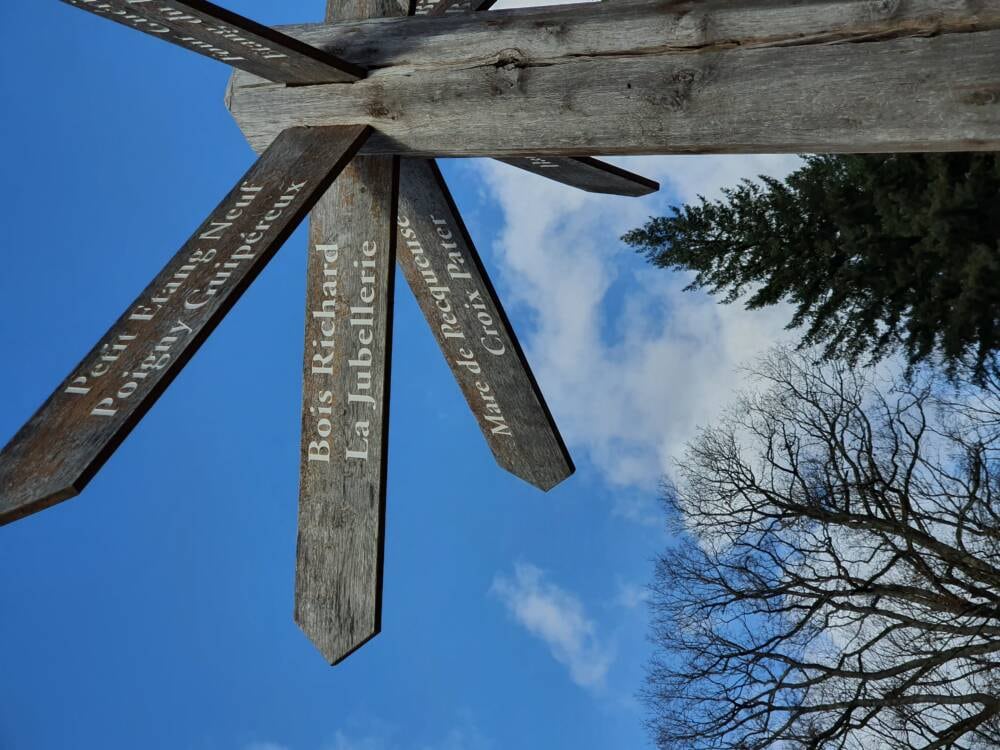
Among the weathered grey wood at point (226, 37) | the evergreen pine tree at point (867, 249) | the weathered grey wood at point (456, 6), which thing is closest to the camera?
the weathered grey wood at point (226, 37)

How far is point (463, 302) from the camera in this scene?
467 centimetres

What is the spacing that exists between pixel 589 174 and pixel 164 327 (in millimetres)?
2306

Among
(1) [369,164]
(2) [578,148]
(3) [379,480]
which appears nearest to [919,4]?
(2) [578,148]

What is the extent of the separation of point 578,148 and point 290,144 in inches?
44.3

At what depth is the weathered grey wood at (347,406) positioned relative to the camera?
12.6 feet

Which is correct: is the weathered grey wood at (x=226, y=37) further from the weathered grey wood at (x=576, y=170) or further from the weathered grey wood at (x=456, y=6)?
the weathered grey wood at (x=576, y=170)

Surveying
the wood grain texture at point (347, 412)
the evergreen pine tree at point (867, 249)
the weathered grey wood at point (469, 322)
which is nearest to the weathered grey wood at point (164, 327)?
the wood grain texture at point (347, 412)

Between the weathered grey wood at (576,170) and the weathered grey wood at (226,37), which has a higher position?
the weathered grey wood at (576,170)

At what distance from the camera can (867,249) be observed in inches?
370

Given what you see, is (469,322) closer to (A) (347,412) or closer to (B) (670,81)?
(A) (347,412)

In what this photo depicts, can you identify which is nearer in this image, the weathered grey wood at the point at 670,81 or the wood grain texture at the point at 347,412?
the weathered grey wood at the point at 670,81

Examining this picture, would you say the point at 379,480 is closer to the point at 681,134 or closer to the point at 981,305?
the point at 681,134

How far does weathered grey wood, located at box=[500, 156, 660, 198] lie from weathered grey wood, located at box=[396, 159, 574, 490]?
38 cm

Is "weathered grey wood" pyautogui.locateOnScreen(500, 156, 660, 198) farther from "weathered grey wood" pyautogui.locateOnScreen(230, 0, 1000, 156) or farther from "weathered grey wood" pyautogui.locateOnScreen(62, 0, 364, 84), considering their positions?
"weathered grey wood" pyautogui.locateOnScreen(62, 0, 364, 84)
